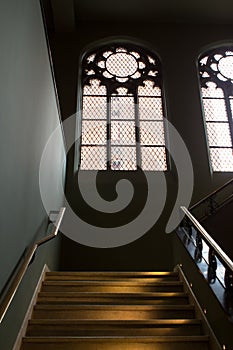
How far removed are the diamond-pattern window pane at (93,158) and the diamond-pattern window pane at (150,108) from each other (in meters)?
1.18

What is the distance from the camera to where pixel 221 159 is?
6.73 metres

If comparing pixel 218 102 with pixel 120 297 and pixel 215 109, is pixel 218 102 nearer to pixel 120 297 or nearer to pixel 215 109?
pixel 215 109

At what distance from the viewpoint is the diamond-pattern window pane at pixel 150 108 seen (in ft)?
23.6

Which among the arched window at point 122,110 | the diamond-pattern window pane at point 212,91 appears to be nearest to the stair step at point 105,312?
the arched window at point 122,110

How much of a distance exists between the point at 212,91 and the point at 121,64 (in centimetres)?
204

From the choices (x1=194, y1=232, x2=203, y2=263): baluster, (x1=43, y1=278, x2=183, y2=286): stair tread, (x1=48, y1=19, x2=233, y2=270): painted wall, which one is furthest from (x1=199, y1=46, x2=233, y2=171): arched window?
(x1=43, y1=278, x2=183, y2=286): stair tread

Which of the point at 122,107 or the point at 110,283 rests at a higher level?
the point at 122,107

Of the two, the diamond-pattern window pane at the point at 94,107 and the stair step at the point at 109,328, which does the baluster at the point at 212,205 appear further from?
the stair step at the point at 109,328

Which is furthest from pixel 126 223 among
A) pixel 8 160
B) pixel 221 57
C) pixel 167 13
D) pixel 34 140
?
pixel 167 13

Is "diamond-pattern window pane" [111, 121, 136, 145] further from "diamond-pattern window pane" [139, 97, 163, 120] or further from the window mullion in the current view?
"diamond-pattern window pane" [139, 97, 163, 120]

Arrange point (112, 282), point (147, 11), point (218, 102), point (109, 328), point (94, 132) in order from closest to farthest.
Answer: point (109, 328)
point (112, 282)
point (94, 132)
point (218, 102)
point (147, 11)

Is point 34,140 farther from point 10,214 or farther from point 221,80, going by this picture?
point 221,80

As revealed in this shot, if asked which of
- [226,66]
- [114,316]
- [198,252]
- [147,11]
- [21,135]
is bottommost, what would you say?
[114,316]

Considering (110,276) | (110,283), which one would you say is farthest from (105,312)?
(110,276)
